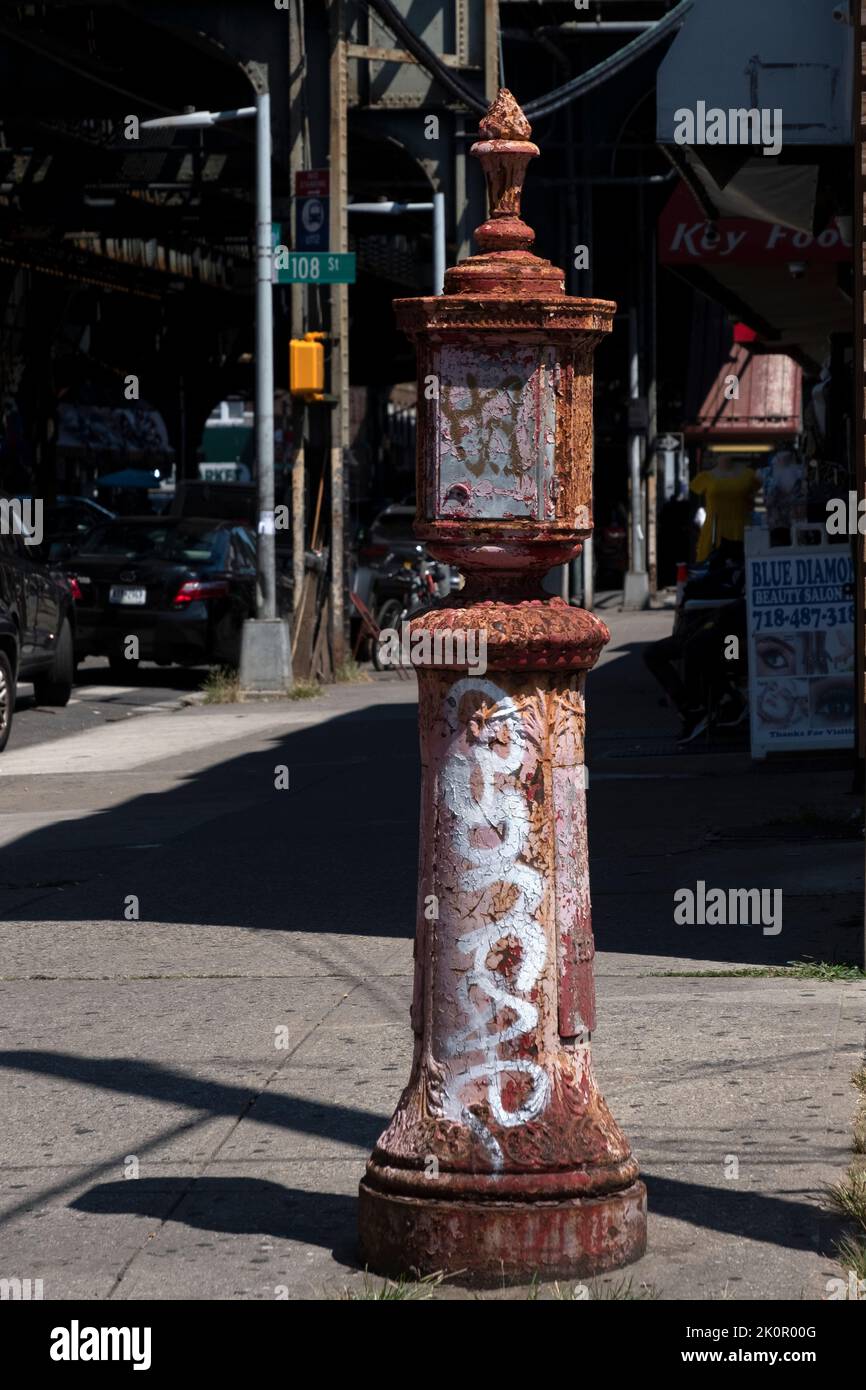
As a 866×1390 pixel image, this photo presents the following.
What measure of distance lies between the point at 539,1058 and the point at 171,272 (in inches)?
1820

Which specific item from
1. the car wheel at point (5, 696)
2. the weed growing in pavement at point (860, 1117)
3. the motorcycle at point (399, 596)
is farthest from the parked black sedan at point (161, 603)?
the weed growing in pavement at point (860, 1117)

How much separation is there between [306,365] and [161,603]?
2.95 meters

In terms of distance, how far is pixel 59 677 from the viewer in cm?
2009

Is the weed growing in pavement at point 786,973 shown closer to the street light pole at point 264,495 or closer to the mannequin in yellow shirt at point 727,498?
the mannequin in yellow shirt at point 727,498

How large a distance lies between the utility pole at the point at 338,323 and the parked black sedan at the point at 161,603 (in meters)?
1.14

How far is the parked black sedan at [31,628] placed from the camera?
17172 millimetres

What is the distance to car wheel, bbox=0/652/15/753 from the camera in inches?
671

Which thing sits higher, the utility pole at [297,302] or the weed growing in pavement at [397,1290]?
the utility pole at [297,302]

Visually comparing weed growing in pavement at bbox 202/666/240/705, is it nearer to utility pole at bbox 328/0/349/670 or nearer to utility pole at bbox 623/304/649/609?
utility pole at bbox 328/0/349/670

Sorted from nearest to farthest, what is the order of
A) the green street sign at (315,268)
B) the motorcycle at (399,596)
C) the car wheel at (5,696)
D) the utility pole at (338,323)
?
the car wheel at (5,696) < the green street sign at (315,268) < the utility pole at (338,323) < the motorcycle at (399,596)

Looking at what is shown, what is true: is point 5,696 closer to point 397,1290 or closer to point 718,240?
point 718,240

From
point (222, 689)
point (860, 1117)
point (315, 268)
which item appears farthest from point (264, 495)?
point (860, 1117)

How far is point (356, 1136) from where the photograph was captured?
5930mm
